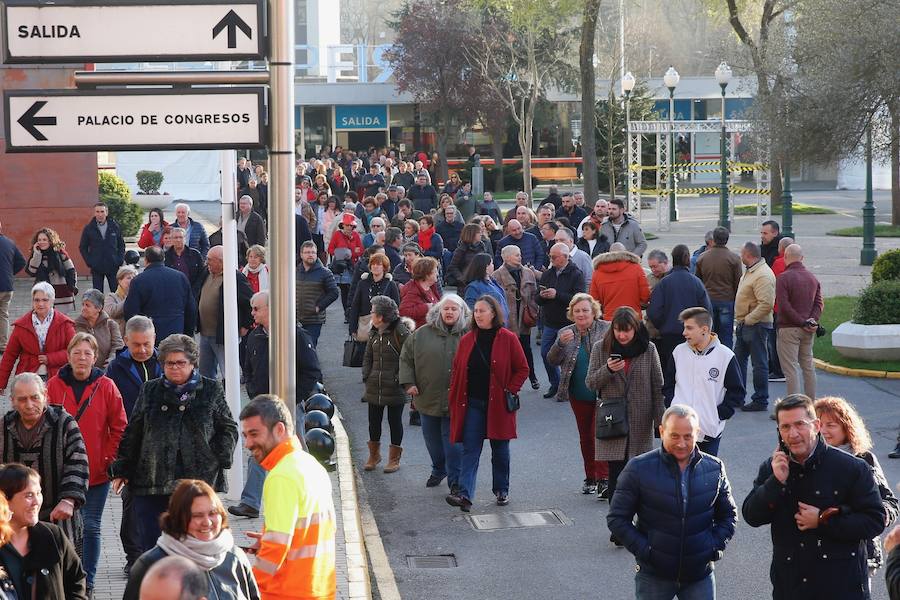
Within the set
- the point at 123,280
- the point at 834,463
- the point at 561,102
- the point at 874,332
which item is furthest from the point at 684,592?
the point at 561,102

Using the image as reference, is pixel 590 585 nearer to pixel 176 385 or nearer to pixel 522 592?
pixel 522 592

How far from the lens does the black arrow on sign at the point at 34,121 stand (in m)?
6.04

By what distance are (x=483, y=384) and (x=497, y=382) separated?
14 centimetres

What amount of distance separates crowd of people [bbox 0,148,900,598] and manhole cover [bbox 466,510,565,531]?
0.27 m

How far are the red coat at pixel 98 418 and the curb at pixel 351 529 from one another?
5.84 feet

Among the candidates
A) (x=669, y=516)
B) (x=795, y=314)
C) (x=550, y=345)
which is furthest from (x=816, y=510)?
(x=550, y=345)

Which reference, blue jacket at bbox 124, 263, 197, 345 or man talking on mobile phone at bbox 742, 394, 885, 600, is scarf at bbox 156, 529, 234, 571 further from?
blue jacket at bbox 124, 263, 197, 345

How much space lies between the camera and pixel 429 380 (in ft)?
36.7

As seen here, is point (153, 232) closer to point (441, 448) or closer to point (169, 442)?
point (441, 448)

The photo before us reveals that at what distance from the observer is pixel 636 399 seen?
1002 centimetres

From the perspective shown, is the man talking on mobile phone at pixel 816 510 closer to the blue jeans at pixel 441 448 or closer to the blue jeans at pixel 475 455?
the blue jeans at pixel 475 455

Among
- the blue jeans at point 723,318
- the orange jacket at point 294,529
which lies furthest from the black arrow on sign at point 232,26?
the blue jeans at point 723,318

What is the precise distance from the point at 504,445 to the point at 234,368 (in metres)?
2.29

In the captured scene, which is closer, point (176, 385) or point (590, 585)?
point (176, 385)
